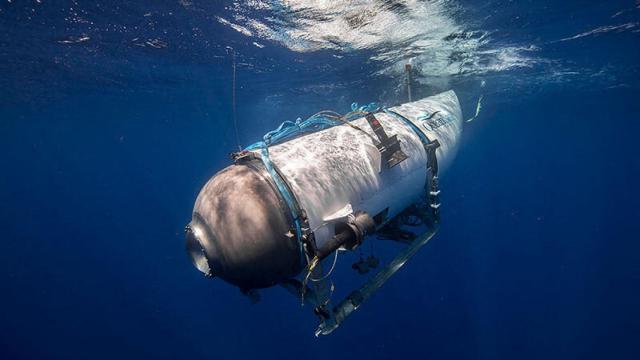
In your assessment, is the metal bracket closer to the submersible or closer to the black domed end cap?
the submersible

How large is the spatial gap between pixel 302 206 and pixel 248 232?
1.87ft

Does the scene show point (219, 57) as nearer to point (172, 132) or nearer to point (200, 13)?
→ point (200, 13)

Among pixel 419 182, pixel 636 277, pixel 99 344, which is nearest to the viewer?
pixel 419 182

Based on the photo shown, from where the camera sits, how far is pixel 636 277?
30.6 m

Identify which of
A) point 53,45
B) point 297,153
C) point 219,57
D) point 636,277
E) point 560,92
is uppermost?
point 53,45

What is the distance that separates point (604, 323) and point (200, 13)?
1360 inches

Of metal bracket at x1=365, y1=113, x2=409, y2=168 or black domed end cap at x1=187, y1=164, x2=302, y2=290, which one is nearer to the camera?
black domed end cap at x1=187, y1=164, x2=302, y2=290

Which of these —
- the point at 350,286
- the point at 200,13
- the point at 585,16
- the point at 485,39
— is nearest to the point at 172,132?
the point at 350,286

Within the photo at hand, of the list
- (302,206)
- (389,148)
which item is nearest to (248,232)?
(302,206)

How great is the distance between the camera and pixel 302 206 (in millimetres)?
3184

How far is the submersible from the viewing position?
120 inches

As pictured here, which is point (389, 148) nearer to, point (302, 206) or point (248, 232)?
point (302, 206)

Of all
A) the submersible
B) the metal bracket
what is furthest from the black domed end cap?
the metal bracket

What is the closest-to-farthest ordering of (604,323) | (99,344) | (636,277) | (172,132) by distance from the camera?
(604,323) → (99,344) → (636,277) → (172,132)
